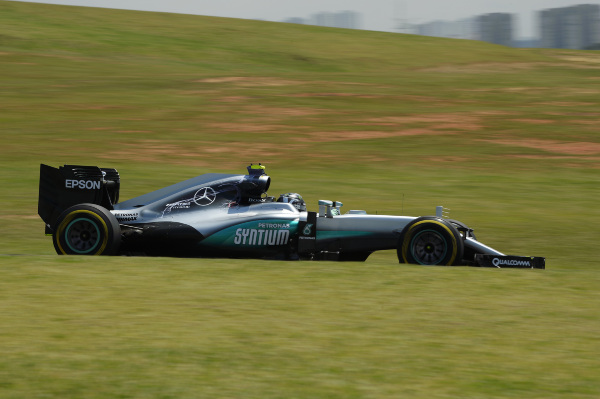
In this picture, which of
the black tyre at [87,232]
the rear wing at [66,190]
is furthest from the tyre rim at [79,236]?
the rear wing at [66,190]

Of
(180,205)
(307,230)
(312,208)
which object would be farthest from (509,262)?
(312,208)

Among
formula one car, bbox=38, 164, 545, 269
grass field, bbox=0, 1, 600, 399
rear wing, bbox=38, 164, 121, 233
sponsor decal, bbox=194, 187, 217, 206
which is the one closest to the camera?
grass field, bbox=0, 1, 600, 399

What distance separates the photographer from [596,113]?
3106 centimetres

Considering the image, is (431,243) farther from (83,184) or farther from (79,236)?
(83,184)

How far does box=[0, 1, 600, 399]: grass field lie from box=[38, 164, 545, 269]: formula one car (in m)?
0.52

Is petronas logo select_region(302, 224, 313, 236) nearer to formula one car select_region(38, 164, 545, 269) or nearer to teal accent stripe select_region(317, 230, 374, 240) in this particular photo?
formula one car select_region(38, 164, 545, 269)

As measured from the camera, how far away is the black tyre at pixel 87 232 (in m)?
10.2

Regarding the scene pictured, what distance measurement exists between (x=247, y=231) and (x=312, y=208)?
5.86 meters

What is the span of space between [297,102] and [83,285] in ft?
81.7

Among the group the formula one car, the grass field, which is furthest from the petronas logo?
the grass field

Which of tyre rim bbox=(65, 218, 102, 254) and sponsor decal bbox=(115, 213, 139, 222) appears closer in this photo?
tyre rim bbox=(65, 218, 102, 254)

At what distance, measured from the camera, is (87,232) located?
1030 cm

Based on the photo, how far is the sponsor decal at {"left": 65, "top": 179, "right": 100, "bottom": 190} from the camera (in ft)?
35.5

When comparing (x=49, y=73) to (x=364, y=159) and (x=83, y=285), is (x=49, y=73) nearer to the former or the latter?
(x=364, y=159)
